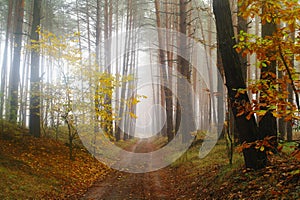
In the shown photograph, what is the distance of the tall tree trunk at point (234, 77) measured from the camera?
6.23m

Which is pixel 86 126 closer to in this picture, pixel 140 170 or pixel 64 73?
pixel 64 73

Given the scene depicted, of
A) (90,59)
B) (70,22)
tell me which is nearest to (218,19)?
(90,59)

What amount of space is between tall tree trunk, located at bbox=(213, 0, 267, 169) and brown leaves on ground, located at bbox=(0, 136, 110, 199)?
17.5ft

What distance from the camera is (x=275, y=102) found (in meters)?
3.83

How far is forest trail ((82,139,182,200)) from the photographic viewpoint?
819 cm

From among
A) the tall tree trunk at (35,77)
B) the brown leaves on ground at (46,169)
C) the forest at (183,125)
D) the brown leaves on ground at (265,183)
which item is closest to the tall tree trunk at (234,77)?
the forest at (183,125)

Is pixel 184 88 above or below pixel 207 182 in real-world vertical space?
above

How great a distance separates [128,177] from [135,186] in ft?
5.68

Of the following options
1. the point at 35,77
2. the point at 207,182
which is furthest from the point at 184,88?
the point at 207,182

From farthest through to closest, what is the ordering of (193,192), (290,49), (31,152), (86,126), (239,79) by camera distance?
(86,126), (31,152), (193,192), (239,79), (290,49)

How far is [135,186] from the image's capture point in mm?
9430

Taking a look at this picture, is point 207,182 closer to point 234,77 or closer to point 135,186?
point 135,186

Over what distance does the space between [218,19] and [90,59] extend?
744 centimetres

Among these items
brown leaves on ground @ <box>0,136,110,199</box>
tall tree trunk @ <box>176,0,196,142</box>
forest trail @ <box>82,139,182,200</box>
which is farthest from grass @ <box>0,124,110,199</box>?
tall tree trunk @ <box>176,0,196,142</box>
